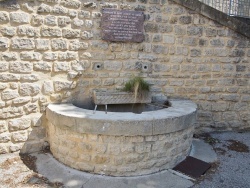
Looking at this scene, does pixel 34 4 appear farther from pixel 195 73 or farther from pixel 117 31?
pixel 195 73

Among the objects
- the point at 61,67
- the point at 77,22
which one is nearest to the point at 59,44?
the point at 61,67

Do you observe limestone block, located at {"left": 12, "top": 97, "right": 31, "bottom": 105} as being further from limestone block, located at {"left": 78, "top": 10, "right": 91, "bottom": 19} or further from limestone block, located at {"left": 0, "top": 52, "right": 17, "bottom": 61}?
limestone block, located at {"left": 78, "top": 10, "right": 91, "bottom": 19}

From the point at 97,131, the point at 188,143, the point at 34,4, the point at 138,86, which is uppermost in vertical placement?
the point at 34,4

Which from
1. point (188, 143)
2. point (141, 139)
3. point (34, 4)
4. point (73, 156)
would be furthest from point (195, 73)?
point (34, 4)

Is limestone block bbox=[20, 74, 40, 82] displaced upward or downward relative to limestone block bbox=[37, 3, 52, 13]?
downward

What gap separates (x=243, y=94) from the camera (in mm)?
5285

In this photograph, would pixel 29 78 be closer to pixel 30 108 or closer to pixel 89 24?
pixel 30 108

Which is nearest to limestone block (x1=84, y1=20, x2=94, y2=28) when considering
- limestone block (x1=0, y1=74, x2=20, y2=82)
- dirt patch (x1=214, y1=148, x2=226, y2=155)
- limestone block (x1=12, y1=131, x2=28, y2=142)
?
limestone block (x1=0, y1=74, x2=20, y2=82)

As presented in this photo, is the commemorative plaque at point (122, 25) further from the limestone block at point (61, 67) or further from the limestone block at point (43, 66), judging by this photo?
the limestone block at point (43, 66)

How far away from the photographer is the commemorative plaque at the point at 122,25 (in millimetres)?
4371

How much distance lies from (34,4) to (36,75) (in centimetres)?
112

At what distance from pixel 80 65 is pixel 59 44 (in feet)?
1.65

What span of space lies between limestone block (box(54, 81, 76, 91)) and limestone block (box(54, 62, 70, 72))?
21 cm

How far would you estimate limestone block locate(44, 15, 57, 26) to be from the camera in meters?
3.99
